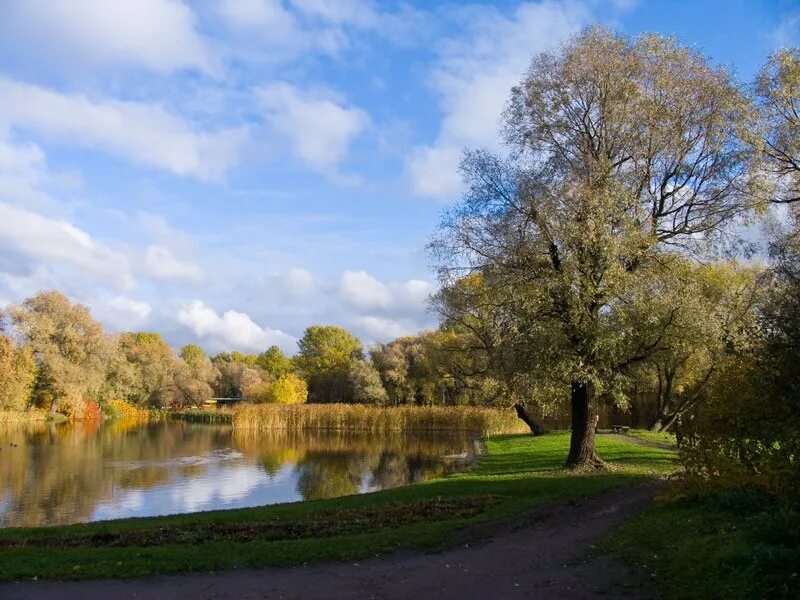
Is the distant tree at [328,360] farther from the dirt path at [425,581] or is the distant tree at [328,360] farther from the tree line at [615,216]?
the dirt path at [425,581]

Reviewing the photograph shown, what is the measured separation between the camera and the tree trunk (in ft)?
64.8

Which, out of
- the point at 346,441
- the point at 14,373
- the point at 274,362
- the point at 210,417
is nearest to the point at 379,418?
the point at 346,441

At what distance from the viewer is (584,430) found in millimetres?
19938

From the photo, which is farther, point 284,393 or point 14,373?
point 284,393

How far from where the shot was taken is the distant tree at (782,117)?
764 inches

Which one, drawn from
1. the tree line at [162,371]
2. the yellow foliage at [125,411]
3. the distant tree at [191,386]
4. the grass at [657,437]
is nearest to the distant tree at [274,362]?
the tree line at [162,371]

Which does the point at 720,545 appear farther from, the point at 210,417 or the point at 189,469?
the point at 210,417

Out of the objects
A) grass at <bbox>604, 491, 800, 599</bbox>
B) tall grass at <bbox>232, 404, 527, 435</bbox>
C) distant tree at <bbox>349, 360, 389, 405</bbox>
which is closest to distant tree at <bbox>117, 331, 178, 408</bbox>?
distant tree at <bbox>349, 360, 389, 405</bbox>

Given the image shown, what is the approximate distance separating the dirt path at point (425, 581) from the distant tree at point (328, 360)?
76.4m

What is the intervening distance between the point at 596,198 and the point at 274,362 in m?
109

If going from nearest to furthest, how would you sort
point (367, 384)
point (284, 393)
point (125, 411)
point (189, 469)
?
point (189, 469) → point (367, 384) → point (284, 393) → point (125, 411)

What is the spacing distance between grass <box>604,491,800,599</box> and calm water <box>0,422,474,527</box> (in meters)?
14.7

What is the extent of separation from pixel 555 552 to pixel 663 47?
16.4m

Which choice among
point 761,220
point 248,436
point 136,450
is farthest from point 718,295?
point 248,436
